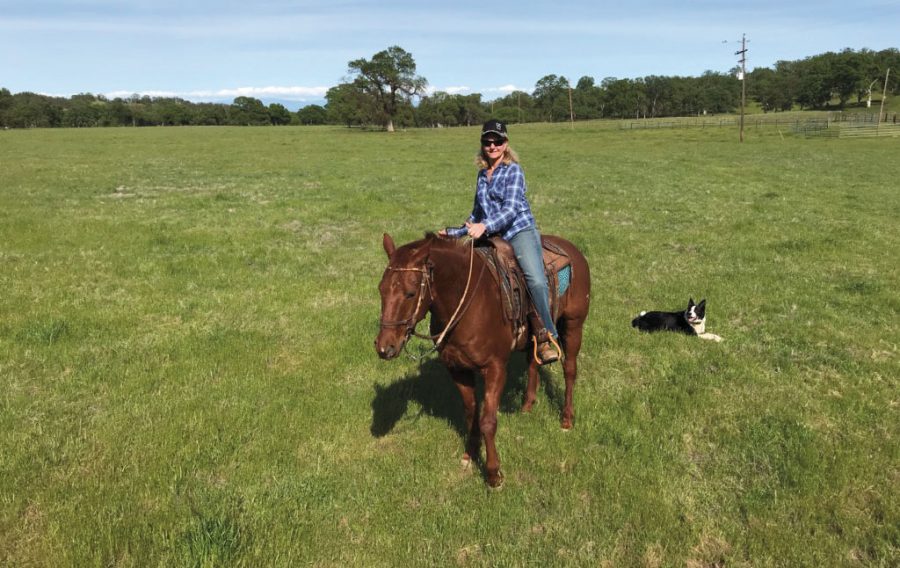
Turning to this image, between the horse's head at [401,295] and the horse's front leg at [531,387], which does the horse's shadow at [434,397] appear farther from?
the horse's head at [401,295]

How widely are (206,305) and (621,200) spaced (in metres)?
18.8

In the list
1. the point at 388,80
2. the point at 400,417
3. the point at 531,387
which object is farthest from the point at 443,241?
the point at 388,80

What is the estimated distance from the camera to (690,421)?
6.66 metres

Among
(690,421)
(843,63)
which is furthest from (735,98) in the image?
(690,421)

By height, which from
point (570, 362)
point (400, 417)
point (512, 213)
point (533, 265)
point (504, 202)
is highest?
point (504, 202)

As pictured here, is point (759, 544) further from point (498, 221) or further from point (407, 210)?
point (407, 210)

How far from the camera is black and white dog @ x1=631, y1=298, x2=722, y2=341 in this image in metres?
9.30

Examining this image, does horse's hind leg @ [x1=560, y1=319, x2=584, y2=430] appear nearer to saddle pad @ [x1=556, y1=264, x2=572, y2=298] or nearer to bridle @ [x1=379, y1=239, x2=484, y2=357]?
saddle pad @ [x1=556, y1=264, x2=572, y2=298]

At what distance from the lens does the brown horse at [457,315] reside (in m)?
4.37

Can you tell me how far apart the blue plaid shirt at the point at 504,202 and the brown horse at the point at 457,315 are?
574 mm

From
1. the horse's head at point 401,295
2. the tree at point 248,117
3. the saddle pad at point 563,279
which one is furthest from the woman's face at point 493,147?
the tree at point 248,117

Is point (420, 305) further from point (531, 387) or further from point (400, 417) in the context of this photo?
point (531, 387)

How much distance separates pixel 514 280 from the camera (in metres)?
5.82

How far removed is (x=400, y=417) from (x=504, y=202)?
3.39 meters
